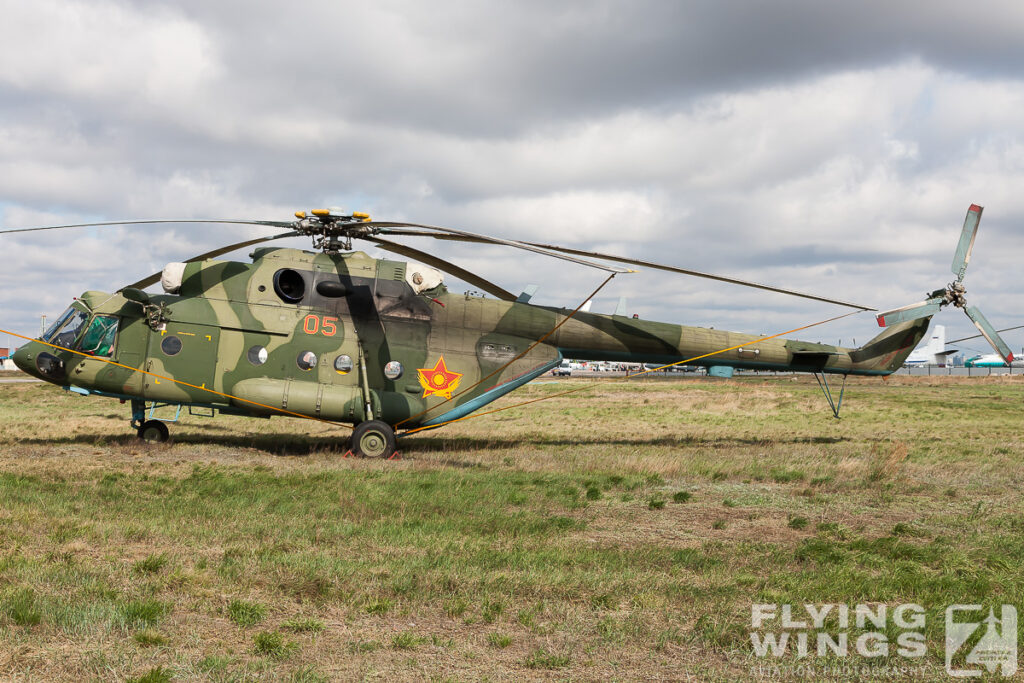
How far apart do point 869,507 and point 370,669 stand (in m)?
9.67

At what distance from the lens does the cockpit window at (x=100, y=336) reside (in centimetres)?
1655

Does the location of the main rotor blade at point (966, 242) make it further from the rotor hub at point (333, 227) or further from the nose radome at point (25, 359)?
the nose radome at point (25, 359)

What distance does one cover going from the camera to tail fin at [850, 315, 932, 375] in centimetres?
2141

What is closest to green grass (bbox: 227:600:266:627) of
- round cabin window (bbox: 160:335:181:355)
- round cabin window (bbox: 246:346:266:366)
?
round cabin window (bbox: 246:346:266:366)

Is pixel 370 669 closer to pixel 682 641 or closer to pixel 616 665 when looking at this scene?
pixel 616 665

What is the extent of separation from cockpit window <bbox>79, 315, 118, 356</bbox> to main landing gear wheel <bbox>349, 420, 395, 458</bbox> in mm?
6066

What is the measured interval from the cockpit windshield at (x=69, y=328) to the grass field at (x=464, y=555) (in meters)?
2.56

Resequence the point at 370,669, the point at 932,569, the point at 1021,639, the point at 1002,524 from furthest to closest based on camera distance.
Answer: the point at 1002,524, the point at 932,569, the point at 1021,639, the point at 370,669

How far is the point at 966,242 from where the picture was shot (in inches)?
750

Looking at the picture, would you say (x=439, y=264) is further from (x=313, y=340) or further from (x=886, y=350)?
(x=886, y=350)

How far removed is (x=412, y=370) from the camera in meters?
17.7

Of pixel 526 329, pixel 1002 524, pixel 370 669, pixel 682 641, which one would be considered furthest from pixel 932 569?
pixel 526 329

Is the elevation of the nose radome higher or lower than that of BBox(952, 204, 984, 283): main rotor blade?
lower

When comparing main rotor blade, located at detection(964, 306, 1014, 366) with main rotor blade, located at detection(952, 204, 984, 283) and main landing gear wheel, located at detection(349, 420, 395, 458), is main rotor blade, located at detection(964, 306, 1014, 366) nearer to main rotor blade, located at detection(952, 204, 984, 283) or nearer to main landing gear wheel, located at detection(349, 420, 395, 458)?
main rotor blade, located at detection(952, 204, 984, 283)
